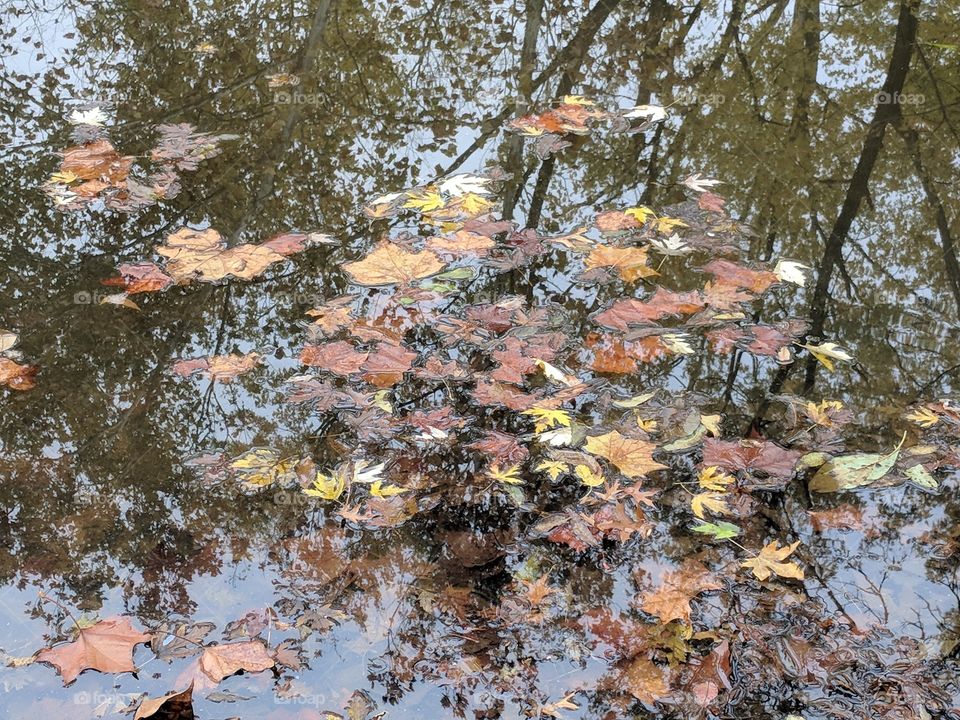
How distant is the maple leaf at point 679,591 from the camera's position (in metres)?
2.15

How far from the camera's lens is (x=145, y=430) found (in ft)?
9.07

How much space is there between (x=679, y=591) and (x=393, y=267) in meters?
2.05

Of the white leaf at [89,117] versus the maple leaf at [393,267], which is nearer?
the maple leaf at [393,267]

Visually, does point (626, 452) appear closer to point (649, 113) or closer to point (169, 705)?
point (169, 705)

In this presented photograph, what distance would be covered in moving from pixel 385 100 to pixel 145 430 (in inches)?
128

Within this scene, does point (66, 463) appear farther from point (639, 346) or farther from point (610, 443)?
point (639, 346)

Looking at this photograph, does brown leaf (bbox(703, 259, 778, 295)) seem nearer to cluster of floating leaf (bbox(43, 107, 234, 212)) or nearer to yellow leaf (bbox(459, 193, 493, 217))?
yellow leaf (bbox(459, 193, 493, 217))

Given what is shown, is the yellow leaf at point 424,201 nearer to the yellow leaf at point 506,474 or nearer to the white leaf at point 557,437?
the white leaf at point 557,437

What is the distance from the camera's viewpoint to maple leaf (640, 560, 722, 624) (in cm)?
215

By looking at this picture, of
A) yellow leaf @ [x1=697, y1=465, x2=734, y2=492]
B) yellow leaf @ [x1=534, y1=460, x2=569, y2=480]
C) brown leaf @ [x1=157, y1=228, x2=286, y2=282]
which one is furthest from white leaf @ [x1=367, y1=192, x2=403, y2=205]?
yellow leaf @ [x1=697, y1=465, x2=734, y2=492]

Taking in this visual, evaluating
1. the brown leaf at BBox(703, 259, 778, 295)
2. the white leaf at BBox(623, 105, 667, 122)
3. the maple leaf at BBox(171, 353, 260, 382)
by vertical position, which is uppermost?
the white leaf at BBox(623, 105, 667, 122)

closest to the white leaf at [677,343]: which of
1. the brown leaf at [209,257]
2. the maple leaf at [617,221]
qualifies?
the maple leaf at [617,221]

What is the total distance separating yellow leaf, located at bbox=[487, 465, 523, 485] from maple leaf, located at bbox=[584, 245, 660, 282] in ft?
4.54

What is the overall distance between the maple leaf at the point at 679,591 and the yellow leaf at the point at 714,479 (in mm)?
311
